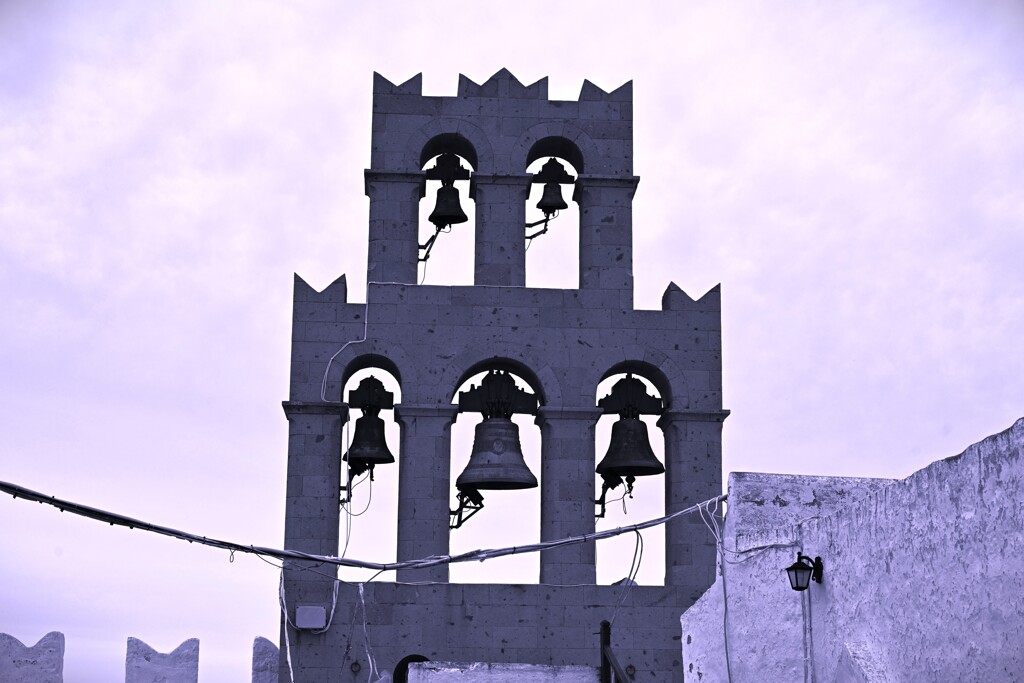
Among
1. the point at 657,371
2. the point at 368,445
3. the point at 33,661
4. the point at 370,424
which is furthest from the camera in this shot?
the point at 33,661

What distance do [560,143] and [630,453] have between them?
3.42 m

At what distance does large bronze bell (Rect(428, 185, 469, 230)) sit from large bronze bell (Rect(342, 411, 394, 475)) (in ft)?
7.22

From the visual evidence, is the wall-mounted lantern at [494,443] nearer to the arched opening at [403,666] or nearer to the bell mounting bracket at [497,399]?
the bell mounting bracket at [497,399]

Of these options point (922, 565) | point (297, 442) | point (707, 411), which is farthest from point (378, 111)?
point (922, 565)

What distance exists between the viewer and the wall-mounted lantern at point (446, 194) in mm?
16641

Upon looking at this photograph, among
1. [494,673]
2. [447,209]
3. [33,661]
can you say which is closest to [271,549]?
[494,673]

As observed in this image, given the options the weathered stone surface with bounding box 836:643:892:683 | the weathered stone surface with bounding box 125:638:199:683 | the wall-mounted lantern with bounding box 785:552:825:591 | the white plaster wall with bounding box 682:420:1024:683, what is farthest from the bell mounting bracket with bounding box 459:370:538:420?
the weathered stone surface with bounding box 836:643:892:683

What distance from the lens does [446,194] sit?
1673cm

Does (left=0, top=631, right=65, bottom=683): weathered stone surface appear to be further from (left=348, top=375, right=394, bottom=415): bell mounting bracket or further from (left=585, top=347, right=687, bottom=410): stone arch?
(left=585, top=347, right=687, bottom=410): stone arch

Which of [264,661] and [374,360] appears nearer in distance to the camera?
[374,360]

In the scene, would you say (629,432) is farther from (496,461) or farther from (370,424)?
(370,424)

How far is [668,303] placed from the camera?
16.1 metres

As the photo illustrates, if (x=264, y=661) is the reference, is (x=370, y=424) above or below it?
above

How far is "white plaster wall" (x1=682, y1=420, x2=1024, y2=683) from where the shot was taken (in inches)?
309
